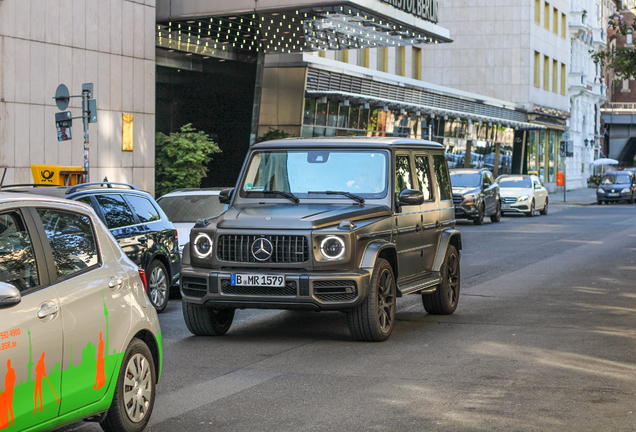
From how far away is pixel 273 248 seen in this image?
27.7ft

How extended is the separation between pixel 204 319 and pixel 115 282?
3.66 metres

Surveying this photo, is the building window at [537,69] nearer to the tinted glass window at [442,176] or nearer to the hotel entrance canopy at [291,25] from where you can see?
the hotel entrance canopy at [291,25]

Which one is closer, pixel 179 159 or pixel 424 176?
pixel 424 176

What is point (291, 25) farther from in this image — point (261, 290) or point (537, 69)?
point (537, 69)

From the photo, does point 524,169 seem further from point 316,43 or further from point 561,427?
point 561,427

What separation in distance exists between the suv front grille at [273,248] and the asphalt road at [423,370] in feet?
2.78

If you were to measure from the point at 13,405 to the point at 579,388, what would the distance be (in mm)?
4280

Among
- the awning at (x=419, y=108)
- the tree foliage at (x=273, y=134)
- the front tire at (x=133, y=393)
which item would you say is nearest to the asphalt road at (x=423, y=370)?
the front tire at (x=133, y=393)

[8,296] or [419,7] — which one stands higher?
[419,7]

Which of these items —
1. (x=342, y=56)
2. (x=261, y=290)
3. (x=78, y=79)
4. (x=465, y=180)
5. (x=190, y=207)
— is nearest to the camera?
(x=261, y=290)

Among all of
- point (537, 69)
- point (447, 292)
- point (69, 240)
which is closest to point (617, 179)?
point (537, 69)

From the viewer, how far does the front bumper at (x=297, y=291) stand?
8.31 m

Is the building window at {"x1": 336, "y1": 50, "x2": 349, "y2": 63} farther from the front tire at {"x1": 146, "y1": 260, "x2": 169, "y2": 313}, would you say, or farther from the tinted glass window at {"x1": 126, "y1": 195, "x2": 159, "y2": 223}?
the front tire at {"x1": 146, "y1": 260, "x2": 169, "y2": 313}

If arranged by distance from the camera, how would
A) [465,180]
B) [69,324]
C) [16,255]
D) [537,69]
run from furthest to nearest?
[537,69]
[465,180]
[69,324]
[16,255]
